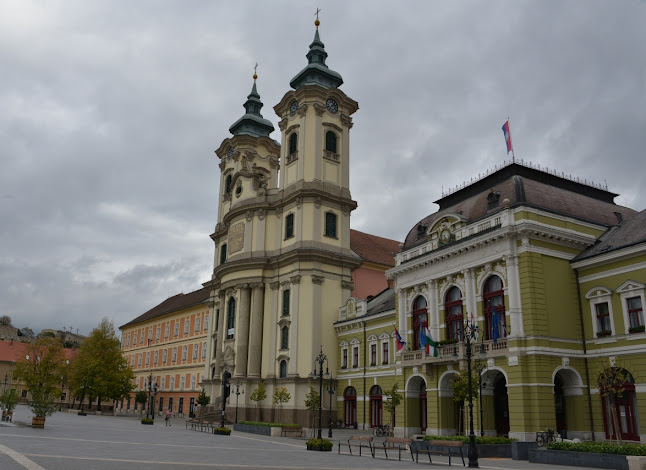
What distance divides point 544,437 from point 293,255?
28889 mm

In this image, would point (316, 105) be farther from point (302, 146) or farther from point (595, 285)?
point (595, 285)

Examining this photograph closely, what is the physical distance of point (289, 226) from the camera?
56.7 m

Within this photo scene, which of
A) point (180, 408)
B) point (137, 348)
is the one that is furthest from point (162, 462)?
point (137, 348)

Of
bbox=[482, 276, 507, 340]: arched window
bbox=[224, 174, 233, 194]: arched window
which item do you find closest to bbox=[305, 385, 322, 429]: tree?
bbox=[482, 276, 507, 340]: arched window

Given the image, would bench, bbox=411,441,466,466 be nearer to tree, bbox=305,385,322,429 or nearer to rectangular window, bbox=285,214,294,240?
tree, bbox=305,385,322,429

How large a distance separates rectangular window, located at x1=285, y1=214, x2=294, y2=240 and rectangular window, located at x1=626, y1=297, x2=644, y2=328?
105 ft

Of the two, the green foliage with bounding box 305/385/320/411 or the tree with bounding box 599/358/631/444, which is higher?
the tree with bounding box 599/358/631/444

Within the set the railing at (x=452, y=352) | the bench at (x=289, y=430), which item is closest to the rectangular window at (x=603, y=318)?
the railing at (x=452, y=352)

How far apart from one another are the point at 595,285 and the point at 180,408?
59.8m

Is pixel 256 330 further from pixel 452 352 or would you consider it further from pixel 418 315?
pixel 452 352

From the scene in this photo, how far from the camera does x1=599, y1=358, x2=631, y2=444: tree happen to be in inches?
1104

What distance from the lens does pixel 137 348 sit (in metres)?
95.1

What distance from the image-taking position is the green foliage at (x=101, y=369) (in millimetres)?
70875

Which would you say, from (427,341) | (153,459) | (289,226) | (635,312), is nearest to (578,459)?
(635,312)
